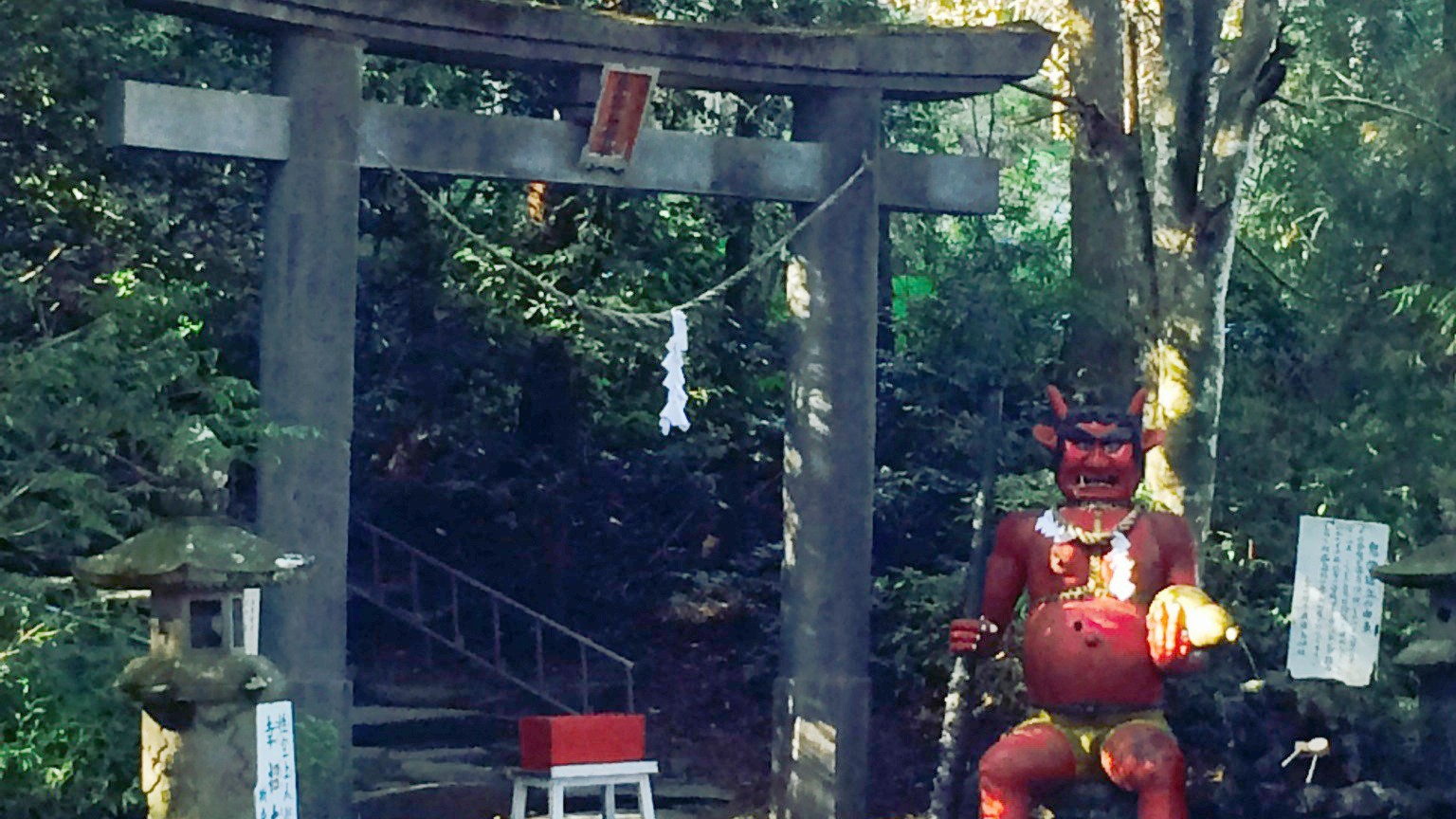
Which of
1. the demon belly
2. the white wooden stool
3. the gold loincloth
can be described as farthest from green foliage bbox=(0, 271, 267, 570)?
the gold loincloth

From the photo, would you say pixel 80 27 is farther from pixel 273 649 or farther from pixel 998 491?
pixel 998 491

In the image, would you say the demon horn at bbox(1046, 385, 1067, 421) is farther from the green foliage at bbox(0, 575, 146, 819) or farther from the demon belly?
the green foliage at bbox(0, 575, 146, 819)

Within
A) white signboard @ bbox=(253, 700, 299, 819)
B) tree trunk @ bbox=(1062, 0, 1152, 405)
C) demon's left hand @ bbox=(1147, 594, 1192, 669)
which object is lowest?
white signboard @ bbox=(253, 700, 299, 819)

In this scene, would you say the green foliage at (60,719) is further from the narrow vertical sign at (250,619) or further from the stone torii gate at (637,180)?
the stone torii gate at (637,180)

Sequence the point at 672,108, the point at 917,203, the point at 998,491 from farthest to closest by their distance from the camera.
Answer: the point at 672,108, the point at 998,491, the point at 917,203

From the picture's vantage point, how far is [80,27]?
10.3 meters

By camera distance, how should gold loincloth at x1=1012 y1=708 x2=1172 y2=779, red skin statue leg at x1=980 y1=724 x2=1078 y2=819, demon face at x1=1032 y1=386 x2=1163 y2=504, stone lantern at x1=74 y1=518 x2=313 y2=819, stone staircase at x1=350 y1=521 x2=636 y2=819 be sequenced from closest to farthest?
stone lantern at x1=74 y1=518 x2=313 y2=819
red skin statue leg at x1=980 y1=724 x2=1078 y2=819
gold loincloth at x1=1012 y1=708 x2=1172 y2=779
demon face at x1=1032 y1=386 x2=1163 y2=504
stone staircase at x1=350 y1=521 x2=636 y2=819

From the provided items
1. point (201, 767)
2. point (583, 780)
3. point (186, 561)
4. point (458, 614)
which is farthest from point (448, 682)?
point (186, 561)

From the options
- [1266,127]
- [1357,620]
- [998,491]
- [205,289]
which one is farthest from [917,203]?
[1266,127]

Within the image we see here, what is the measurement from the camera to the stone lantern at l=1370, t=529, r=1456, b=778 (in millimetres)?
8891

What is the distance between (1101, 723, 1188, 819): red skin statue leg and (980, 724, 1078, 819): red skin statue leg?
23 cm

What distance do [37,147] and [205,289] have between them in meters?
Result: 1.36

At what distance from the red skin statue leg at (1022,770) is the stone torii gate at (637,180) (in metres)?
1.71

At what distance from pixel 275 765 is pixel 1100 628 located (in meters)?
3.94
